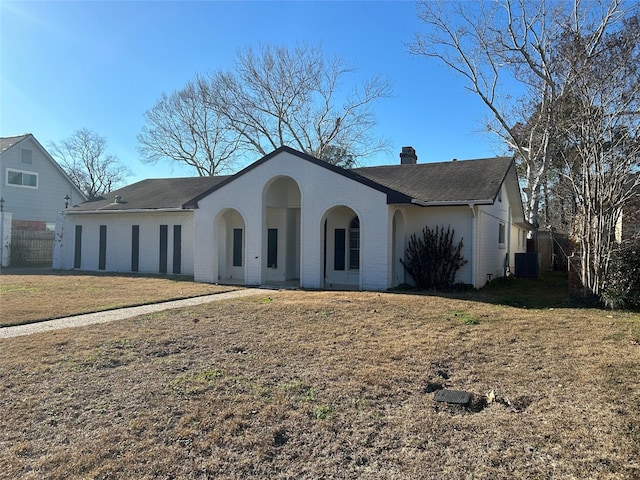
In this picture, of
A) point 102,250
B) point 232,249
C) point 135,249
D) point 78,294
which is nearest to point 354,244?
point 232,249

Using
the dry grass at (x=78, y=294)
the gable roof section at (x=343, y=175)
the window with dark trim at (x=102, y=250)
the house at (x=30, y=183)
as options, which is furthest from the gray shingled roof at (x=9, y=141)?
the gable roof section at (x=343, y=175)

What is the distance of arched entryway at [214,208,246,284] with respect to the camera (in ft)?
56.5

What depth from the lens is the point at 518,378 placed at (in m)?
5.25

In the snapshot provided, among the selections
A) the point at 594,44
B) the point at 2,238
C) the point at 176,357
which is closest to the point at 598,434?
the point at 176,357

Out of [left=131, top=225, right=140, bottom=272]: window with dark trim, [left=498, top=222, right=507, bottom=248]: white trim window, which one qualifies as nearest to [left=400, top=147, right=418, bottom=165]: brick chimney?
[left=498, top=222, right=507, bottom=248]: white trim window

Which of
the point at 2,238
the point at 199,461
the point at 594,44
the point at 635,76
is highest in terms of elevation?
the point at 594,44

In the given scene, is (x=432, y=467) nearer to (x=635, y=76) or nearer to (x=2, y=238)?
(x=635, y=76)

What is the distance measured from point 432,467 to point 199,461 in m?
1.74

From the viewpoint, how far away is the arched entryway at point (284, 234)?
16266 millimetres

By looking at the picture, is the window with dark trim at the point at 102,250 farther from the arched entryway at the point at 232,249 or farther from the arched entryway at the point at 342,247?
the arched entryway at the point at 342,247

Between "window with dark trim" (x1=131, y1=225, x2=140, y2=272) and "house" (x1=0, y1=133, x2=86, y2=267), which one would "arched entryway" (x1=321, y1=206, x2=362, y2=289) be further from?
"house" (x1=0, y1=133, x2=86, y2=267)

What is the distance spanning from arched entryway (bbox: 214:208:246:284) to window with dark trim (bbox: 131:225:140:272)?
4.92 meters

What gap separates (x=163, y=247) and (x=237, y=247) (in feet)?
12.7

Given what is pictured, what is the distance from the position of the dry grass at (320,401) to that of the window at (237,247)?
9.34 m
